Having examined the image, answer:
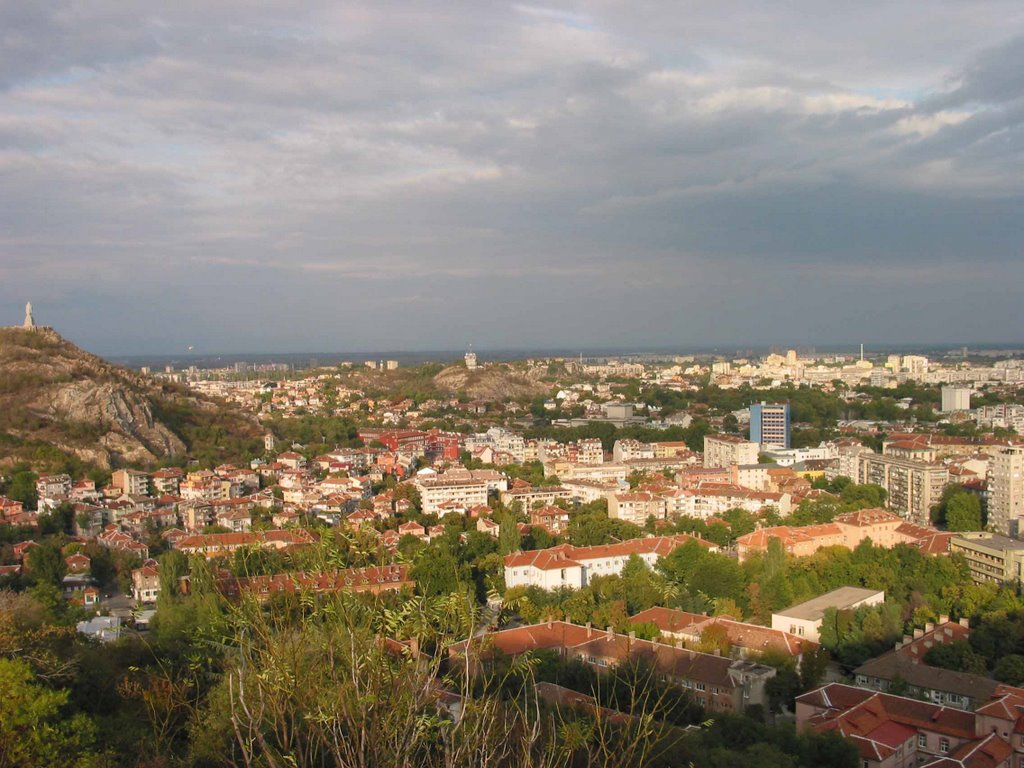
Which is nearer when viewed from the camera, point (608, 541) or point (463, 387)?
point (608, 541)

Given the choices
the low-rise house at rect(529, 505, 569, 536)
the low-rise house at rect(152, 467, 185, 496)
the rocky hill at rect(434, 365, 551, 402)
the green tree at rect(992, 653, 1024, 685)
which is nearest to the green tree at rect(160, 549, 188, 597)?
the low-rise house at rect(529, 505, 569, 536)

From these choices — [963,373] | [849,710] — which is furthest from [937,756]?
[963,373]

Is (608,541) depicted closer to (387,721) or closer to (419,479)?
(419,479)

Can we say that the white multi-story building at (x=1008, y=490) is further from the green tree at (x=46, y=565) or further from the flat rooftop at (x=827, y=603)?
the green tree at (x=46, y=565)

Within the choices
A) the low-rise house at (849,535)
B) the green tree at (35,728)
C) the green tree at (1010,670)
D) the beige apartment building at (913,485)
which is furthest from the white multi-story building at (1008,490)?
the green tree at (35,728)

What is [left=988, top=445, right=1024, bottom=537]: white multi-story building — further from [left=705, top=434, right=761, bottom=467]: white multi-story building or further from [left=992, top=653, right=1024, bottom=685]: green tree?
[left=705, top=434, right=761, bottom=467]: white multi-story building

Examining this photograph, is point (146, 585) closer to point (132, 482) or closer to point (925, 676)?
point (132, 482)
